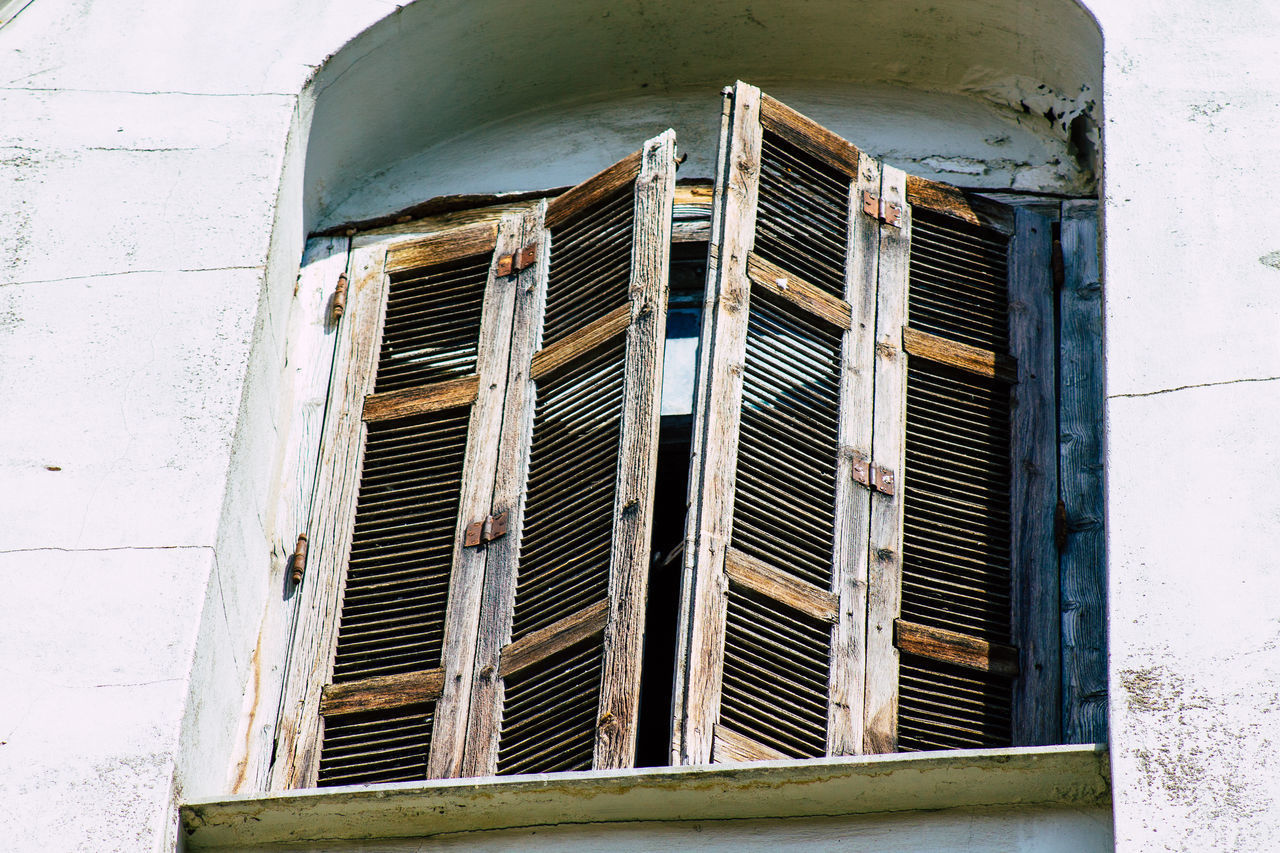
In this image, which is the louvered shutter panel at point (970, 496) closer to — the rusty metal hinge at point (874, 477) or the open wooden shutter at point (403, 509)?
the rusty metal hinge at point (874, 477)

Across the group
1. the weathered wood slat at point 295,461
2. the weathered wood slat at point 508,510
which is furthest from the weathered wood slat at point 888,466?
the weathered wood slat at point 295,461

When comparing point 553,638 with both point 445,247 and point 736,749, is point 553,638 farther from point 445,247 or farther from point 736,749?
point 445,247

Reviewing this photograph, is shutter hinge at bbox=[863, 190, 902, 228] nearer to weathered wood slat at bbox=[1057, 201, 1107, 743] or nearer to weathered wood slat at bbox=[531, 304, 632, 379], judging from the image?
weathered wood slat at bbox=[1057, 201, 1107, 743]

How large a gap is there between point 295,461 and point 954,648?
81.7 inches

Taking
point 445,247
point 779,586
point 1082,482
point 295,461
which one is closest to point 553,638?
point 779,586

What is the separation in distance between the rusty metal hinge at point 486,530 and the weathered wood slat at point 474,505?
0.02 m

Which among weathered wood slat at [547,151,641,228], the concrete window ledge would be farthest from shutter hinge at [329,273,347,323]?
the concrete window ledge

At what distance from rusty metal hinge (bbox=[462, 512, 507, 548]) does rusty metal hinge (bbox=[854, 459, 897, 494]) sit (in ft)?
3.35

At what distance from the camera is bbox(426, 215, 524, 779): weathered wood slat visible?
17.5 ft

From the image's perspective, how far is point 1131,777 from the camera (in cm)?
455

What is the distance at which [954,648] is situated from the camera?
548 centimetres

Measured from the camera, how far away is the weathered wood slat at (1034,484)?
5414 millimetres

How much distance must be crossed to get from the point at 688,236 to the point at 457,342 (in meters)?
0.88

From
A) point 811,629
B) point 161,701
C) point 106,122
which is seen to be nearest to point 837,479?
point 811,629
